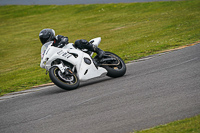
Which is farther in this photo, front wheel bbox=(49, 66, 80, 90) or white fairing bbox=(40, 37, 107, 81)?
white fairing bbox=(40, 37, 107, 81)

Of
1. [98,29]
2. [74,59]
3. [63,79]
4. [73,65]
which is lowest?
[98,29]

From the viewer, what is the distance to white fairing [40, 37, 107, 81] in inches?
368

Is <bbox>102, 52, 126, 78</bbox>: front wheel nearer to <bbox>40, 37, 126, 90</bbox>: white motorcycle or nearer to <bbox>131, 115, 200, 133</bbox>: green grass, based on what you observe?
<bbox>40, 37, 126, 90</bbox>: white motorcycle

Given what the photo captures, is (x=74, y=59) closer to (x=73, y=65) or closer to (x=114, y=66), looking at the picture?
(x=73, y=65)

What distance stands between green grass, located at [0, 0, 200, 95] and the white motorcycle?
2413mm

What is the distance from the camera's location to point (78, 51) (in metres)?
9.60

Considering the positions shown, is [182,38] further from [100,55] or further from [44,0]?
[44,0]

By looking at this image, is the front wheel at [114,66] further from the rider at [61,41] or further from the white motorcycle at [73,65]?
the rider at [61,41]

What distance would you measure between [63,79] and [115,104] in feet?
8.02

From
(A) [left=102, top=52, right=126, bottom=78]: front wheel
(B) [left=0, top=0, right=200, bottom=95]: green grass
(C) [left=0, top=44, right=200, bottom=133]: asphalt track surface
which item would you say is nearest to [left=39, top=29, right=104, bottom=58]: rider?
(A) [left=102, top=52, right=126, bottom=78]: front wheel

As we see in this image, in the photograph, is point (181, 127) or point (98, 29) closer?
point (181, 127)

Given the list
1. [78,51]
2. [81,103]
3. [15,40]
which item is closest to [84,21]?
[15,40]

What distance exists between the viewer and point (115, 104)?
683cm

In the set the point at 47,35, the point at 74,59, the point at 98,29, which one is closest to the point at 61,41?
the point at 47,35
